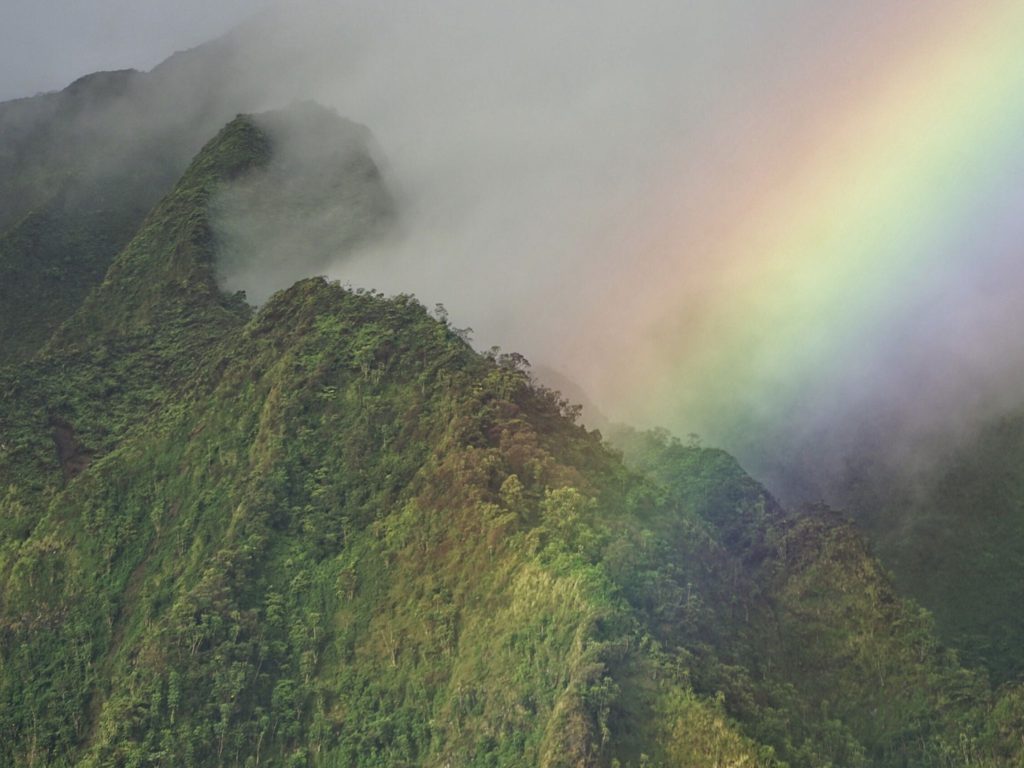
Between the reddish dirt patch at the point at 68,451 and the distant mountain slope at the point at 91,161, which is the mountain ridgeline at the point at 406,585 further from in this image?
the distant mountain slope at the point at 91,161

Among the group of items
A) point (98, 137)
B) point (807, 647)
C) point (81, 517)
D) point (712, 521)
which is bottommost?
point (81, 517)

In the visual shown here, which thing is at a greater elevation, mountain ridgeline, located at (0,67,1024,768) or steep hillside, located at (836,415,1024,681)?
steep hillside, located at (836,415,1024,681)

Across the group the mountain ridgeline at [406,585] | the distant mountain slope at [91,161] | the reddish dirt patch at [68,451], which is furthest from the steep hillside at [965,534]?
the distant mountain slope at [91,161]

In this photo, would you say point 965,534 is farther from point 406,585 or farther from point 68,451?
point 68,451

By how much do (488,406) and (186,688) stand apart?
A: 674 inches

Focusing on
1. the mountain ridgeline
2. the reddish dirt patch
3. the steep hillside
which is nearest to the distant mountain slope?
the reddish dirt patch

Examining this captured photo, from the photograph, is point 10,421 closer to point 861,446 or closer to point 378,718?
point 378,718

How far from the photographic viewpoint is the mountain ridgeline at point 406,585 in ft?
156

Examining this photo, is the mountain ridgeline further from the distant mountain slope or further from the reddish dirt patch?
the distant mountain slope

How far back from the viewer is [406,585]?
55.0 metres

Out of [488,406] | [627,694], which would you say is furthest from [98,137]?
[627,694]

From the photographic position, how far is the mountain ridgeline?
47.7 metres

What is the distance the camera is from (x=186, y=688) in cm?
5325

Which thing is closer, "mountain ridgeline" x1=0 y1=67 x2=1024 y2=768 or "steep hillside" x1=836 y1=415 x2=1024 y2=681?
"mountain ridgeline" x1=0 y1=67 x2=1024 y2=768
